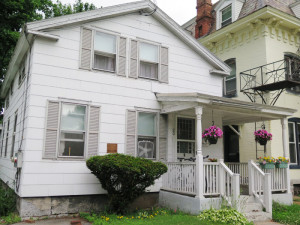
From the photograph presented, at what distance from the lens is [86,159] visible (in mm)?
8258

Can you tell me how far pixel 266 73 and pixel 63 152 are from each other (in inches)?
349

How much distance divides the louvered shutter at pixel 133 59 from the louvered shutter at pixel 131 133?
129cm

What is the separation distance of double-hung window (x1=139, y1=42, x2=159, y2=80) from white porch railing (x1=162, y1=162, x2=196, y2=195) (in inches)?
123

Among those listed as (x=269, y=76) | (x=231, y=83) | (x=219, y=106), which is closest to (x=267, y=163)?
(x=219, y=106)

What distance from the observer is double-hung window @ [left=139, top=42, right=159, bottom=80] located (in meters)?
9.89

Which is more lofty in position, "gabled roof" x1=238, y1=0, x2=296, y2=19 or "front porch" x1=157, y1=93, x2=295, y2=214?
"gabled roof" x1=238, y1=0, x2=296, y2=19

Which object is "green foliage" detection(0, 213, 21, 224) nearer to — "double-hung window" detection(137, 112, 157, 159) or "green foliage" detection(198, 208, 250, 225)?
"double-hung window" detection(137, 112, 157, 159)

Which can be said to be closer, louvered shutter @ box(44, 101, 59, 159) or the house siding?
the house siding

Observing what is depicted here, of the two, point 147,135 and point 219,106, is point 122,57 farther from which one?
point 219,106

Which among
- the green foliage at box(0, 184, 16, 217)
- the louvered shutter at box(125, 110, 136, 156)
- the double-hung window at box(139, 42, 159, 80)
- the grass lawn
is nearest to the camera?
the grass lawn

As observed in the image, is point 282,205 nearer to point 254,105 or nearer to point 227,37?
point 254,105

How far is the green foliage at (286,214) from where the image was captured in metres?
7.61

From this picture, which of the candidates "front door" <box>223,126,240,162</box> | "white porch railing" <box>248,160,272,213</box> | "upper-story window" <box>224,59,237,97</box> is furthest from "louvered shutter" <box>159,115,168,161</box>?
"upper-story window" <box>224,59,237,97</box>

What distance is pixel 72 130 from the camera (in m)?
8.24
